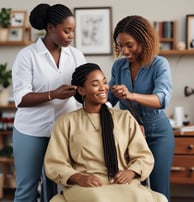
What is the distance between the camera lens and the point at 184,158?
11.3 feet

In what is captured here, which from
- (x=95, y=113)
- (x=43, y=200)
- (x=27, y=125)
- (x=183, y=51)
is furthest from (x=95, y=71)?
(x=183, y=51)

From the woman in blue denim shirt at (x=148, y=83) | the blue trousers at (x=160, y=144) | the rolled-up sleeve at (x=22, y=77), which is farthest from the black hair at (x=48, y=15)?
the blue trousers at (x=160, y=144)

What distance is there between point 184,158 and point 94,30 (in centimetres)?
134

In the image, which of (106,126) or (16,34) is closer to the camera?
(106,126)

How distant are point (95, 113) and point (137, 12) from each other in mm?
1837

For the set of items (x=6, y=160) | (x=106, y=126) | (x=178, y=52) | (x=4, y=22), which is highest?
(x=4, y=22)

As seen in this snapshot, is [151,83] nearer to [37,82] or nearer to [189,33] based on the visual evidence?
[37,82]

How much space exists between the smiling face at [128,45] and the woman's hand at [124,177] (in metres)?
0.57

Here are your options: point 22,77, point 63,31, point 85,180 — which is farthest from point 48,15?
point 85,180

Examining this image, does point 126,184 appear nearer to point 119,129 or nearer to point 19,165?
point 119,129

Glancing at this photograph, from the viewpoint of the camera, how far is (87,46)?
388 centimetres

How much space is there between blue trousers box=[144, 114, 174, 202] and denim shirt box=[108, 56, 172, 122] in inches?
1.6

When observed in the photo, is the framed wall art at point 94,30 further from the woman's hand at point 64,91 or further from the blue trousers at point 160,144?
the woman's hand at point 64,91

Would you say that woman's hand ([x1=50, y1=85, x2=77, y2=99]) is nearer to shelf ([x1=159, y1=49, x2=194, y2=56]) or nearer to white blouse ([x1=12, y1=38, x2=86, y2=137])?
white blouse ([x1=12, y1=38, x2=86, y2=137])
